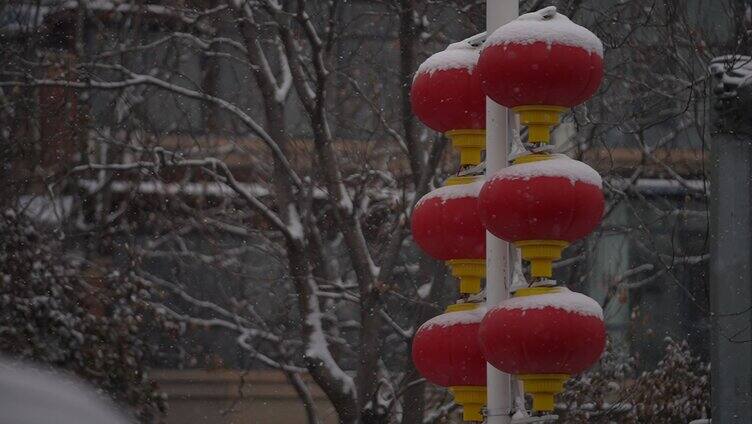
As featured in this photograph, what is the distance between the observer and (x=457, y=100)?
254 inches

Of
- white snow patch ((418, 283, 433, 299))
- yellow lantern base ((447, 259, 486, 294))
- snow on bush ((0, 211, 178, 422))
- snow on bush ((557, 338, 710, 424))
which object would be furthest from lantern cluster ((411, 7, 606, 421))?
snow on bush ((0, 211, 178, 422))

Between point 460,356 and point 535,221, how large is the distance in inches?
35.2

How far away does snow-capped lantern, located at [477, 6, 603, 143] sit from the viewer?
5770mm

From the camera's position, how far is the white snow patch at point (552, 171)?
5699 mm

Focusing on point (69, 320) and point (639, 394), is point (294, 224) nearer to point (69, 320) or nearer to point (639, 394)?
point (69, 320)

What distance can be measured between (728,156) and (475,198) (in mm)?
1717

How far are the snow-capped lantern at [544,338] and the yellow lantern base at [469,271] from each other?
68cm

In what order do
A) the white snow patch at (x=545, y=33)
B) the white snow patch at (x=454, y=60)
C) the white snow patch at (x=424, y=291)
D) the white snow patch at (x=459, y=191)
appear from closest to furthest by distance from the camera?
1. the white snow patch at (x=545, y=33)
2. the white snow patch at (x=459, y=191)
3. the white snow patch at (x=454, y=60)
4. the white snow patch at (x=424, y=291)

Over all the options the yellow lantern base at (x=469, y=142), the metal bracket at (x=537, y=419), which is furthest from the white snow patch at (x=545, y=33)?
the metal bracket at (x=537, y=419)

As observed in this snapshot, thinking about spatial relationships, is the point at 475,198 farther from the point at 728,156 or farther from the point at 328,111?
the point at 328,111

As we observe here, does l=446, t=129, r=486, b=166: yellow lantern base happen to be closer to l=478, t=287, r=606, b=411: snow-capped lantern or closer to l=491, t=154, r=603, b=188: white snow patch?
l=491, t=154, r=603, b=188: white snow patch

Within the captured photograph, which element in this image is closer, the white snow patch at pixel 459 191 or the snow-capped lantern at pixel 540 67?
the snow-capped lantern at pixel 540 67

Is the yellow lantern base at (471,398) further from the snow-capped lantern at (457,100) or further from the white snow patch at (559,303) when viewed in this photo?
the snow-capped lantern at (457,100)

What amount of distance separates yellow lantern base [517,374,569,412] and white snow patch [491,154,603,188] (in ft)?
2.67
